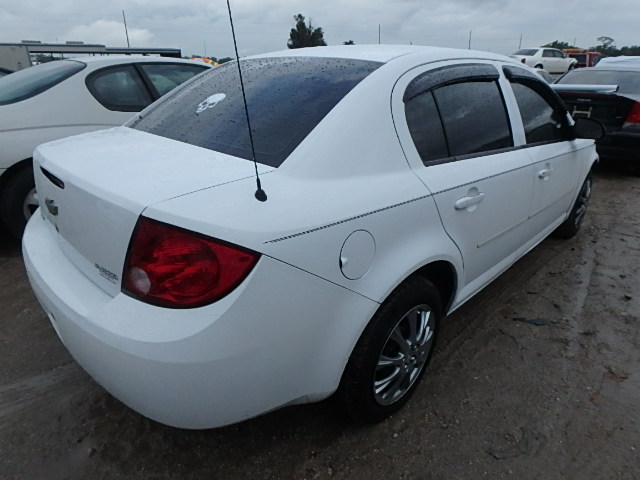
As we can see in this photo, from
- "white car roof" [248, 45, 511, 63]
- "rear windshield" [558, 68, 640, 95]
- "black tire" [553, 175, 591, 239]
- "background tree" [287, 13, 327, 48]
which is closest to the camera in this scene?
"white car roof" [248, 45, 511, 63]

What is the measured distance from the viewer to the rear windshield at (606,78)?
20.9ft

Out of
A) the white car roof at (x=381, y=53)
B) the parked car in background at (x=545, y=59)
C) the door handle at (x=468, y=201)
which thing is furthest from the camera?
the parked car in background at (x=545, y=59)

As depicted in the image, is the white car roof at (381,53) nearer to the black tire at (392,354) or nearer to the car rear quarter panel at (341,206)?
the car rear quarter panel at (341,206)

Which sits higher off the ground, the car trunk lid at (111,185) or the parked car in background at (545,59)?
the car trunk lid at (111,185)

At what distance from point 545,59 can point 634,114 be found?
21.8 m

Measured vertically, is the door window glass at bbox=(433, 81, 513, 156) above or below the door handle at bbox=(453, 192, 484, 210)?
above

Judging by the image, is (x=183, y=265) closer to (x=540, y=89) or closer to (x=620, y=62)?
(x=540, y=89)

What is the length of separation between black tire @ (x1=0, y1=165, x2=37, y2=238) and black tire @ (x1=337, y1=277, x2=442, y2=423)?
10.1ft

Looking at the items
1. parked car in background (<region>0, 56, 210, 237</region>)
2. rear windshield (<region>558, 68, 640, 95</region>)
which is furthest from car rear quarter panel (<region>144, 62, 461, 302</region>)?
rear windshield (<region>558, 68, 640, 95</region>)

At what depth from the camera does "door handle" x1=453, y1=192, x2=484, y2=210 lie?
2075 mm

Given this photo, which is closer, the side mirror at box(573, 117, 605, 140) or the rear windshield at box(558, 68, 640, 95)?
the side mirror at box(573, 117, 605, 140)

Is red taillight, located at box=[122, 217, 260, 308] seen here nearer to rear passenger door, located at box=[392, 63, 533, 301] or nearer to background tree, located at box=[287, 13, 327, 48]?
rear passenger door, located at box=[392, 63, 533, 301]

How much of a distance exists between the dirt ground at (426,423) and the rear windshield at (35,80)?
1.85 meters

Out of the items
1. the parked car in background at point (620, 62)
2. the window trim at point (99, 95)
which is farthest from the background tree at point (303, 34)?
the window trim at point (99, 95)
